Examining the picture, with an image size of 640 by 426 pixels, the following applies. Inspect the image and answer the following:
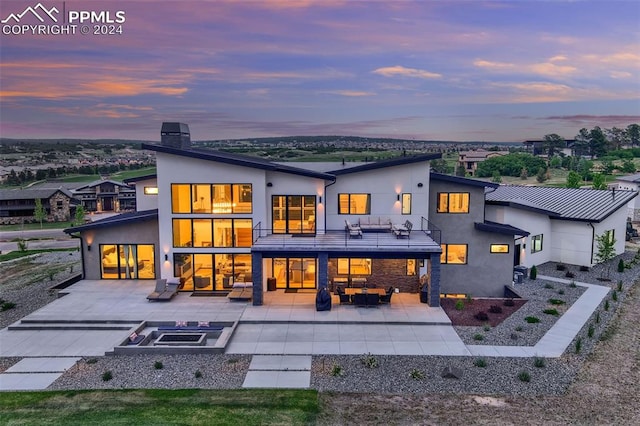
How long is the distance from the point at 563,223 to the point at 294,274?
700 inches

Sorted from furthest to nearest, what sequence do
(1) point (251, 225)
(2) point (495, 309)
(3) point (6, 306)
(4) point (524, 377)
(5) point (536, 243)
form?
1. (5) point (536, 243)
2. (1) point (251, 225)
3. (3) point (6, 306)
4. (2) point (495, 309)
5. (4) point (524, 377)

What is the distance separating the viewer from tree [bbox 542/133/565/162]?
126500mm

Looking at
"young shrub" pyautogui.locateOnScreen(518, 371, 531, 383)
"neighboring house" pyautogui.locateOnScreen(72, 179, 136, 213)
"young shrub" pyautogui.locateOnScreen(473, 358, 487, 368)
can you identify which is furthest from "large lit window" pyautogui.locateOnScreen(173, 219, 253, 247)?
"neighboring house" pyautogui.locateOnScreen(72, 179, 136, 213)

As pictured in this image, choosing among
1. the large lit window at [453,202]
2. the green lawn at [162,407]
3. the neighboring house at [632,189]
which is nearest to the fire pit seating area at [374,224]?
the large lit window at [453,202]

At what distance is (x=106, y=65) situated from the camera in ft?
115

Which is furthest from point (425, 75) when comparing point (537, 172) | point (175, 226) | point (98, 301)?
point (537, 172)

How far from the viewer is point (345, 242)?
700 inches

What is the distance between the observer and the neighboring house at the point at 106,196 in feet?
214

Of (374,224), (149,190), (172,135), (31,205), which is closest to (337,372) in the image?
(374,224)

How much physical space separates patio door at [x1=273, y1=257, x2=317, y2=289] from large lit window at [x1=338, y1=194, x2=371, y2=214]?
3278 millimetres

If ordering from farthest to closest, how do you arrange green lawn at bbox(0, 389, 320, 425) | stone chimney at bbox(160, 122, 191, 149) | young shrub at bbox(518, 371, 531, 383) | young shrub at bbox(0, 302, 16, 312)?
stone chimney at bbox(160, 122, 191, 149)
young shrub at bbox(0, 302, 16, 312)
young shrub at bbox(518, 371, 531, 383)
green lawn at bbox(0, 389, 320, 425)

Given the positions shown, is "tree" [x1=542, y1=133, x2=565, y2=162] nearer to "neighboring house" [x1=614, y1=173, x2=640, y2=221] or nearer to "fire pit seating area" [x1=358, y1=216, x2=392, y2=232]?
"neighboring house" [x1=614, y1=173, x2=640, y2=221]

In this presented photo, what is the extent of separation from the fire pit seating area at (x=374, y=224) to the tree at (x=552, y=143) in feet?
417

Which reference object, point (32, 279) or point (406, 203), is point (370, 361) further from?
point (32, 279)
